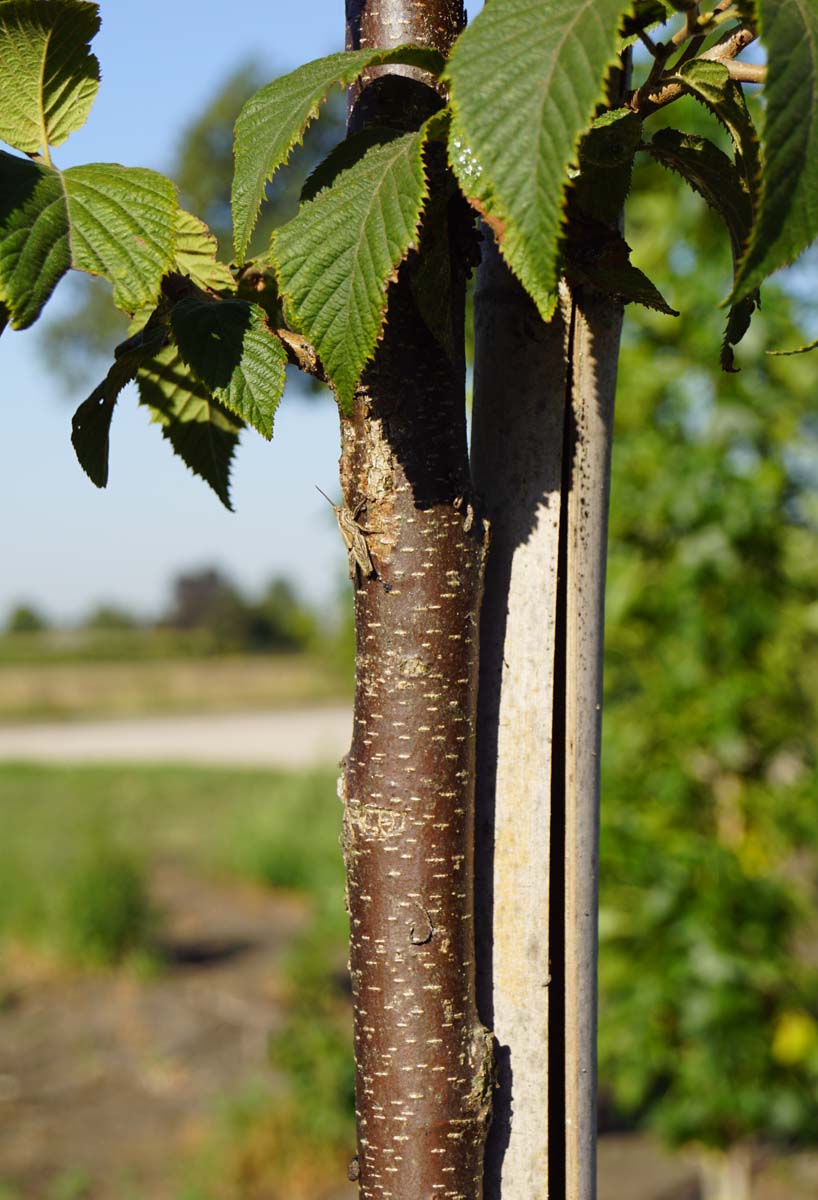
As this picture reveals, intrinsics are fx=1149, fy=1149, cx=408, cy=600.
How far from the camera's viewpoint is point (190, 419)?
92 cm

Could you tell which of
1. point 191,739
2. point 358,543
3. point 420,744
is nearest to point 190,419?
point 358,543

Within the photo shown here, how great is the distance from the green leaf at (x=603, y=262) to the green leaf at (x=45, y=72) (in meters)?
0.32

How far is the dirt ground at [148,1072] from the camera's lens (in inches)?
151

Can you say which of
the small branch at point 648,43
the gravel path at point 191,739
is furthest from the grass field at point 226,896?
the small branch at point 648,43

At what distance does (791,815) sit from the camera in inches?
103

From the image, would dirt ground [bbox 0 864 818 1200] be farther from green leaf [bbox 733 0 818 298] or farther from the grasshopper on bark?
green leaf [bbox 733 0 818 298]

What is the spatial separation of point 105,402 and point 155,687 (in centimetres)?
2294

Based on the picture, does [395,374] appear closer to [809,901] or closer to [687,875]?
[687,875]

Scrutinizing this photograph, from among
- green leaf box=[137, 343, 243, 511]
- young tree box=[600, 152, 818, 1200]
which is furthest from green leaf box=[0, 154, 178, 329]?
young tree box=[600, 152, 818, 1200]

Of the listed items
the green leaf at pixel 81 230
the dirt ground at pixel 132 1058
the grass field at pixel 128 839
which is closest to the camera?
the green leaf at pixel 81 230

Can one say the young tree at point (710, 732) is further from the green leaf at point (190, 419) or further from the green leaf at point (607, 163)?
the green leaf at point (607, 163)

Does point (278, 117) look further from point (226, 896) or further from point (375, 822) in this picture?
point (226, 896)

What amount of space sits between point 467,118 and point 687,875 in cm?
227

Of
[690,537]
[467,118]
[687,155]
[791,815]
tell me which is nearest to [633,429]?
[690,537]
